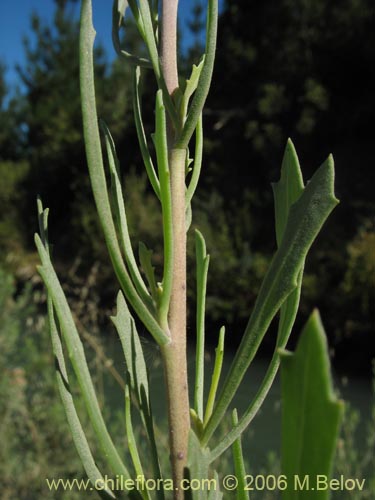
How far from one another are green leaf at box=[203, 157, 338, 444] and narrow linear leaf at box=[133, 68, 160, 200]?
70 mm

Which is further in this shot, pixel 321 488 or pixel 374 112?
pixel 374 112

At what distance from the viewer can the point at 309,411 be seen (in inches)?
5.7

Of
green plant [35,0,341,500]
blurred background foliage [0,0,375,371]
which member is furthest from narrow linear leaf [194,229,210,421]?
blurred background foliage [0,0,375,371]

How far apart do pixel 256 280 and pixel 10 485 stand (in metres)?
3.57

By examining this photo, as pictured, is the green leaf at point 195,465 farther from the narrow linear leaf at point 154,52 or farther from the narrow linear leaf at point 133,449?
the narrow linear leaf at point 154,52

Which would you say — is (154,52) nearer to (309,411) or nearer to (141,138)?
(141,138)

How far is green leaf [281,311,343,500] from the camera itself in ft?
0.45

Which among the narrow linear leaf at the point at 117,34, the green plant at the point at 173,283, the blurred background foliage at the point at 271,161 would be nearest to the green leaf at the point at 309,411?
the green plant at the point at 173,283

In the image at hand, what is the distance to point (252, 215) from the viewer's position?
5844 millimetres

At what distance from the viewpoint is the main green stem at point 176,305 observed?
0.24 m

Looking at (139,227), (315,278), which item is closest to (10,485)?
(315,278)

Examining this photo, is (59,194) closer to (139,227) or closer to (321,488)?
(139,227)

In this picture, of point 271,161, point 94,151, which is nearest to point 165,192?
point 94,151

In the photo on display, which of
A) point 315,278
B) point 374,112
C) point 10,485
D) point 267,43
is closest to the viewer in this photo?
point 10,485
